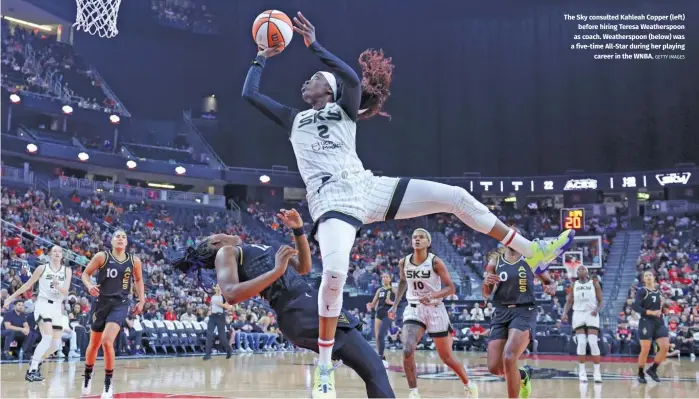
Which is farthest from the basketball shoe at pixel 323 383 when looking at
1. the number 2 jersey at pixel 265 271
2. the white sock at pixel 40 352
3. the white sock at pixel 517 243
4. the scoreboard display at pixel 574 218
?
the scoreboard display at pixel 574 218

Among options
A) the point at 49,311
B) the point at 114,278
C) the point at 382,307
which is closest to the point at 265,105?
the point at 114,278

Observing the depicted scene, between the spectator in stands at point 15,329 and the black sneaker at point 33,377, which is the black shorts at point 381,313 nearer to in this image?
the black sneaker at point 33,377

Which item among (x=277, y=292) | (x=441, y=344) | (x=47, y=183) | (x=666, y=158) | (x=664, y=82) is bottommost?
(x=441, y=344)

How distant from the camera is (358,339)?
5301 millimetres

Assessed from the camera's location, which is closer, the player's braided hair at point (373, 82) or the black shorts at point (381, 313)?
the player's braided hair at point (373, 82)

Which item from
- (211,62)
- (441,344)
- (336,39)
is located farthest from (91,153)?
(441,344)

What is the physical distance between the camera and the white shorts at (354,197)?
560 centimetres

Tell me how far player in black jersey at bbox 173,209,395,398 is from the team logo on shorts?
7.75 m

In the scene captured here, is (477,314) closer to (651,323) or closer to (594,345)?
(594,345)

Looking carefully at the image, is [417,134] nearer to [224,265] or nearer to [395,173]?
[395,173]

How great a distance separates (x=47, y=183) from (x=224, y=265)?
31719 millimetres

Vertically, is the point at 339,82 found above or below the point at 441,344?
above

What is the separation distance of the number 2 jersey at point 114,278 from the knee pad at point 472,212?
5660mm

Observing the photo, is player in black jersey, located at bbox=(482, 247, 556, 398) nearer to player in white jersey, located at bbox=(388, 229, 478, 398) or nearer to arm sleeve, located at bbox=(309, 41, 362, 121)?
player in white jersey, located at bbox=(388, 229, 478, 398)
